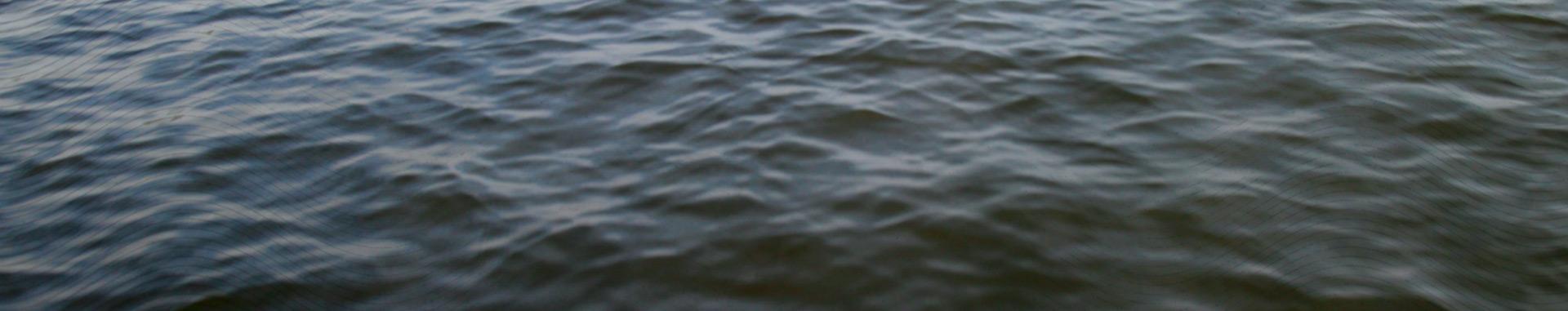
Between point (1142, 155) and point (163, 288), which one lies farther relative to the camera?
point (1142, 155)

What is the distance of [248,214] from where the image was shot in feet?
11.3

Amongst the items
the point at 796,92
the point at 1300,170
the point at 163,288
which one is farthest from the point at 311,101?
the point at 1300,170

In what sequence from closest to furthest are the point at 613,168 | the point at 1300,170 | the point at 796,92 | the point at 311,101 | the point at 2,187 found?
the point at 1300,170 < the point at 613,168 < the point at 2,187 < the point at 796,92 < the point at 311,101

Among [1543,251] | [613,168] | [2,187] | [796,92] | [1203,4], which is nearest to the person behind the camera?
[1543,251]

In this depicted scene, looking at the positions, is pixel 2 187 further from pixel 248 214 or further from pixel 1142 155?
pixel 1142 155

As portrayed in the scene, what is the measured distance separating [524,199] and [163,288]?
38.9 inches

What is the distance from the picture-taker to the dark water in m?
2.90

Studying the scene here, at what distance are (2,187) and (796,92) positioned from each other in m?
2.70

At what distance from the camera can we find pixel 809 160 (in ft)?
11.6

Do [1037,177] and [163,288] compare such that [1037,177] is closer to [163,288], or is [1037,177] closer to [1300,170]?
[1300,170]

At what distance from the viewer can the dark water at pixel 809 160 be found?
290 centimetres

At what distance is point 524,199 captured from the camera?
3406mm

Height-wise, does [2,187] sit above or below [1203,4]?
below

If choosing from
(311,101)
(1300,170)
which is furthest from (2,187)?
(1300,170)
